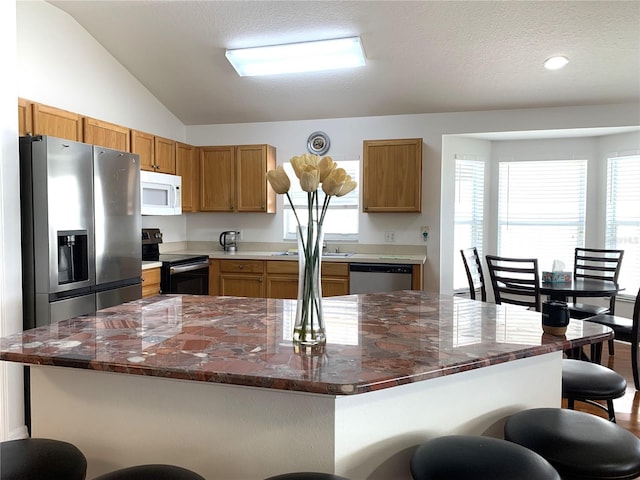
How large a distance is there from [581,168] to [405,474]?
486 centimetres

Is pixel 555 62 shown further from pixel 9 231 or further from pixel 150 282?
pixel 9 231

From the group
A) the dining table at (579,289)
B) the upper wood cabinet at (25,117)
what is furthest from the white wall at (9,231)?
the dining table at (579,289)

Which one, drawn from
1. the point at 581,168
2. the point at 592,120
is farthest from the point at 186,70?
the point at 581,168

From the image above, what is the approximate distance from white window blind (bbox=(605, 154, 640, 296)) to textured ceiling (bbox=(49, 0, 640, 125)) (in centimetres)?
85

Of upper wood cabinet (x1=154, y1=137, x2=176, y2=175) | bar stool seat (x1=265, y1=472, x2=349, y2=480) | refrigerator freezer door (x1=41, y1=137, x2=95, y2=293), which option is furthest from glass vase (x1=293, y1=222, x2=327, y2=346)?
upper wood cabinet (x1=154, y1=137, x2=176, y2=175)

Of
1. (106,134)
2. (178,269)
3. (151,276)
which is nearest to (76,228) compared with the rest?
(151,276)

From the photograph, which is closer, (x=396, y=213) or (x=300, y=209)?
(x=396, y=213)

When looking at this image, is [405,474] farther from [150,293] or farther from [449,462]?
[150,293]

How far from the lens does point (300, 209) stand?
5.37 m

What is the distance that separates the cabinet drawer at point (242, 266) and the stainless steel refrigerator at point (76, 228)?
132 centimetres

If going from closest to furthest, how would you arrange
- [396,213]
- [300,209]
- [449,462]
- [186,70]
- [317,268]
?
[449,462]
[317,268]
[186,70]
[396,213]
[300,209]

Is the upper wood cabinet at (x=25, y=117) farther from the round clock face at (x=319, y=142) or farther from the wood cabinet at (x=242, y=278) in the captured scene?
the round clock face at (x=319, y=142)

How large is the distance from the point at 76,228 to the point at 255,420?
221cm

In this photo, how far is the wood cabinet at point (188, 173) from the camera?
5012 mm
